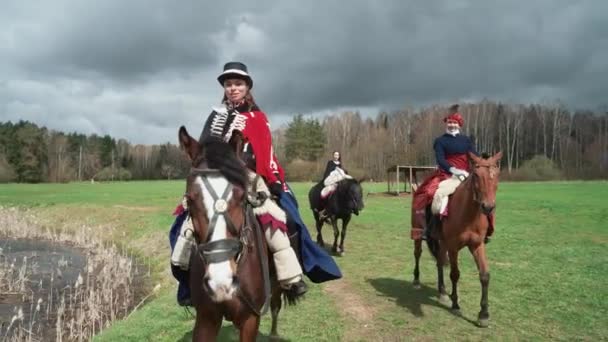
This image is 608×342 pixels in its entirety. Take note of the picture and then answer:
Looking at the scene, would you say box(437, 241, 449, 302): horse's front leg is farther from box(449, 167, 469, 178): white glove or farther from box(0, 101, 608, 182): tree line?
box(0, 101, 608, 182): tree line

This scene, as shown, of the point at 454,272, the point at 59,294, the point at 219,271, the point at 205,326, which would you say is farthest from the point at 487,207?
the point at 59,294

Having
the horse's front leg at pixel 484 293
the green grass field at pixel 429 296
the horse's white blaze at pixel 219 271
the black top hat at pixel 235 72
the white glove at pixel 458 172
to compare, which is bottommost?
the green grass field at pixel 429 296

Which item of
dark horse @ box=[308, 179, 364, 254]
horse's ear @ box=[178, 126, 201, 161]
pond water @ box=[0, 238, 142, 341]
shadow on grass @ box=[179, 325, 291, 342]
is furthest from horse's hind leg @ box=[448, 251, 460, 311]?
pond water @ box=[0, 238, 142, 341]

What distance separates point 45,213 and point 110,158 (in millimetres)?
74806

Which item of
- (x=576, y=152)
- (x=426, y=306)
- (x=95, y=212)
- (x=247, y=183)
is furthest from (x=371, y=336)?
(x=576, y=152)

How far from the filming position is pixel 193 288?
3801 millimetres

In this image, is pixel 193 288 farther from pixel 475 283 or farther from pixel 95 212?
pixel 95 212

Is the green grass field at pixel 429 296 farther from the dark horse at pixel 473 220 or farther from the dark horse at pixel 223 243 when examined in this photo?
the dark horse at pixel 223 243

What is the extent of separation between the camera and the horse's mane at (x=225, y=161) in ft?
10.3

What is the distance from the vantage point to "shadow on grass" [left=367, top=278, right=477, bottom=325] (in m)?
7.94

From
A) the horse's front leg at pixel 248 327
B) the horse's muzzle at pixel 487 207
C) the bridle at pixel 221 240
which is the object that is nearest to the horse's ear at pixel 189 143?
the bridle at pixel 221 240

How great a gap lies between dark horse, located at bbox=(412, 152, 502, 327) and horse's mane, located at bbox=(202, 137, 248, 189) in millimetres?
4615

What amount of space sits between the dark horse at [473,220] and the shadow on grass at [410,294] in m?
0.54

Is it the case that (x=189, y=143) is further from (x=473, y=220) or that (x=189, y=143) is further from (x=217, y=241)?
(x=473, y=220)
